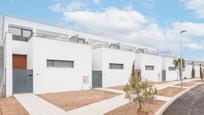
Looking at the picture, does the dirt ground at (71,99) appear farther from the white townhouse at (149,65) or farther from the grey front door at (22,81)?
the white townhouse at (149,65)

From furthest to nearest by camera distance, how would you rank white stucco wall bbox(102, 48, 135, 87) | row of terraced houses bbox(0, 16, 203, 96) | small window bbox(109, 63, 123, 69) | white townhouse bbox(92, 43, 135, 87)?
small window bbox(109, 63, 123, 69)
white stucco wall bbox(102, 48, 135, 87)
white townhouse bbox(92, 43, 135, 87)
row of terraced houses bbox(0, 16, 203, 96)

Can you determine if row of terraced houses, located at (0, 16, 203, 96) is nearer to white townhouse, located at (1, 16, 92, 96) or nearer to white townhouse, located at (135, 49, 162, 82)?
white townhouse, located at (1, 16, 92, 96)

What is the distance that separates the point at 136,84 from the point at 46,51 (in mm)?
13820

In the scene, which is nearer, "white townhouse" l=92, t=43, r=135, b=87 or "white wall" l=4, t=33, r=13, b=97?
"white wall" l=4, t=33, r=13, b=97

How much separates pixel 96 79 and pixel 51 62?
25.4 feet

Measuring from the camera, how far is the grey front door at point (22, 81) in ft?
67.9

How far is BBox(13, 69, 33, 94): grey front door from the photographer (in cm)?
2069

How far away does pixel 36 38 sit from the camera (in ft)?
71.7

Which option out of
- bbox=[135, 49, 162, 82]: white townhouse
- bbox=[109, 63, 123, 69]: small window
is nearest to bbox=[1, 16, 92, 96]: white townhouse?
bbox=[109, 63, 123, 69]: small window

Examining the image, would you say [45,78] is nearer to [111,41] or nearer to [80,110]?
[80,110]

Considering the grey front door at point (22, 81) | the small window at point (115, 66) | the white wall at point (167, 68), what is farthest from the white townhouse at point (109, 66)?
the white wall at point (167, 68)

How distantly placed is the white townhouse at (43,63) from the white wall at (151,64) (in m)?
14.0

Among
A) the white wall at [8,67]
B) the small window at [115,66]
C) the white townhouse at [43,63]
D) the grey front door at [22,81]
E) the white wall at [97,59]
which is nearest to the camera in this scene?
the white wall at [8,67]

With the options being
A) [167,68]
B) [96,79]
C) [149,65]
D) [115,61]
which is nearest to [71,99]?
[96,79]
